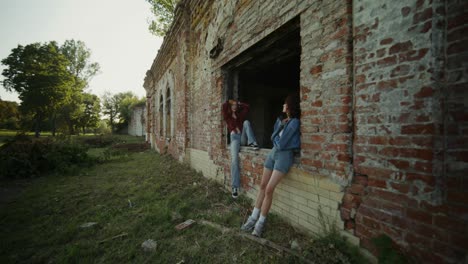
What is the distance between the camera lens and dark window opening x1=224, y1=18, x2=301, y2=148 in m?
3.15

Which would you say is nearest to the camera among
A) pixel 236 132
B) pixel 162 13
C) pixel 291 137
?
pixel 291 137

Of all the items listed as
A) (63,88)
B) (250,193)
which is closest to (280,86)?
(250,193)

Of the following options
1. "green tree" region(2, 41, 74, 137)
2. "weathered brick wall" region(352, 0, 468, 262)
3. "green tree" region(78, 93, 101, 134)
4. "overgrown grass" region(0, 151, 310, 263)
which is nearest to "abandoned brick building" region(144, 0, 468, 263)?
"weathered brick wall" region(352, 0, 468, 262)

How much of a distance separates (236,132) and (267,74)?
250 centimetres

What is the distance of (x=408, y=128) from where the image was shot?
156 cm

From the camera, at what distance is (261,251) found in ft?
7.47

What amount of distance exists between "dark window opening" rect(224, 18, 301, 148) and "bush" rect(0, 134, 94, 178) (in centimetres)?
658

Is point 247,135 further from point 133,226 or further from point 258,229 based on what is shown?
point 133,226

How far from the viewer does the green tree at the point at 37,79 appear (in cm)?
1902

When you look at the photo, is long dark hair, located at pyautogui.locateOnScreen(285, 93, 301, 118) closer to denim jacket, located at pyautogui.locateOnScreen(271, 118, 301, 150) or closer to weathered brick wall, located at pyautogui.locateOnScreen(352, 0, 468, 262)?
denim jacket, located at pyautogui.locateOnScreen(271, 118, 301, 150)

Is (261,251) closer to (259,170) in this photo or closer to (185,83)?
(259,170)

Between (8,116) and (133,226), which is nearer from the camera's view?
(133,226)

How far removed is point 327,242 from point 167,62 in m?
9.80

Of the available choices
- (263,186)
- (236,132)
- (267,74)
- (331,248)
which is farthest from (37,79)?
(331,248)
